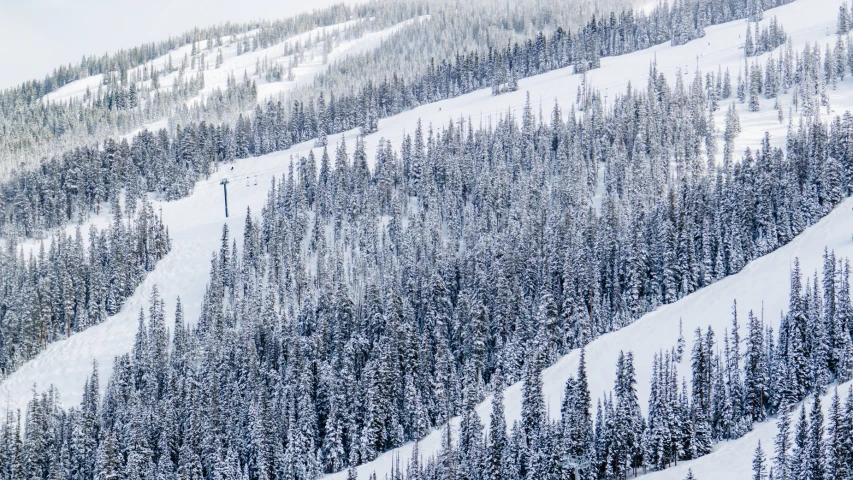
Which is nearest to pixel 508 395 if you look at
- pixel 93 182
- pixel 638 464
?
pixel 638 464

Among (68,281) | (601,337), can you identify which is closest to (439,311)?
(601,337)

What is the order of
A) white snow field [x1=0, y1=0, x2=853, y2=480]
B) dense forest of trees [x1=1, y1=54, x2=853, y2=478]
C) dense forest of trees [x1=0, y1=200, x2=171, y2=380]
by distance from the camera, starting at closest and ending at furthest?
white snow field [x1=0, y1=0, x2=853, y2=480], dense forest of trees [x1=1, y1=54, x2=853, y2=478], dense forest of trees [x1=0, y1=200, x2=171, y2=380]

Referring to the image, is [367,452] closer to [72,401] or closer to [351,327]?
[351,327]

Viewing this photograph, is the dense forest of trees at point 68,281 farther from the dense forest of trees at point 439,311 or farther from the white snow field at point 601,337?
the dense forest of trees at point 439,311

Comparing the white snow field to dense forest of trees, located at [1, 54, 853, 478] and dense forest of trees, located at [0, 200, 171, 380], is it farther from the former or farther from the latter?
dense forest of trees, located at [1, 54, 853, 478]

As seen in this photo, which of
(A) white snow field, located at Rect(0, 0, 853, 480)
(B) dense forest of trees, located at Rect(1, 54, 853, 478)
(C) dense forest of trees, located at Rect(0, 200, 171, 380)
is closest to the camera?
(A) white snow field, located at Rect(0, 0, 853, 480)

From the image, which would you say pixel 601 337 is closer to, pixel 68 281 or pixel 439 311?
pixel 439 311

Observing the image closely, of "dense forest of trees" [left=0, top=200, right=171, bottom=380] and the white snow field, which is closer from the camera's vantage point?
the white snow field

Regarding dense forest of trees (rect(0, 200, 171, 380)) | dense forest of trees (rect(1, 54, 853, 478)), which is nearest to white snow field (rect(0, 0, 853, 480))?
dense forest of trees (rect(0, 200, 171, 380))
